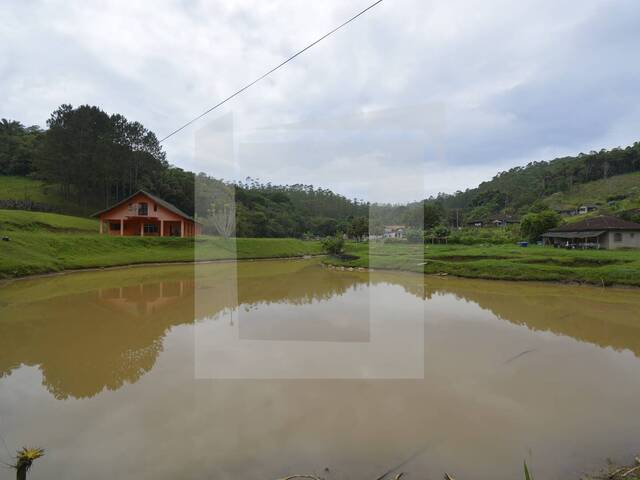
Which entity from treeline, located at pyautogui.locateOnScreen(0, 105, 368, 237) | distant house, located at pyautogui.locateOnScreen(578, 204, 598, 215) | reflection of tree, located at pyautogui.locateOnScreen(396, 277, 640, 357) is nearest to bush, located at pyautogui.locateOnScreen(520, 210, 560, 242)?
treeline, located at pyautogui.locateOnScreen(0, 105, 368, 237)

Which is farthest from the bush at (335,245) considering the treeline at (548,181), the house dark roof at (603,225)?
the treeline at (548,181)

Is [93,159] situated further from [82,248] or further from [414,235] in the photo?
[414,235]

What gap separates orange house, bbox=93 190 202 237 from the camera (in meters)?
27.0

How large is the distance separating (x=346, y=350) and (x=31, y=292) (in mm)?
11171

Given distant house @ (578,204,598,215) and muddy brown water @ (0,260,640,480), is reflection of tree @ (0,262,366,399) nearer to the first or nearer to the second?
muddy brown water @ (0,260,640,480)

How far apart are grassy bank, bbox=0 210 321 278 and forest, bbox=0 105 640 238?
240 inches

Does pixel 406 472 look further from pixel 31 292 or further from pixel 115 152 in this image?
pixel 115 152

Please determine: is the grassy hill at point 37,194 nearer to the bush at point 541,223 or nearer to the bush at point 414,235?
the bush at point 414,235

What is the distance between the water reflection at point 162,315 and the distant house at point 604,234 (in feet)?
41.8

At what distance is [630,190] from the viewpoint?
47.4m

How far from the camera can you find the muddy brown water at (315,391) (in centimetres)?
299

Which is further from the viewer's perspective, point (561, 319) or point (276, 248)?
point (276, 248)

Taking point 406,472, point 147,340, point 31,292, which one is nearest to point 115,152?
point 31,292

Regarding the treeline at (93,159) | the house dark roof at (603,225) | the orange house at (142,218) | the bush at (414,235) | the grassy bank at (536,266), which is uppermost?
the treeline at (93,159)
